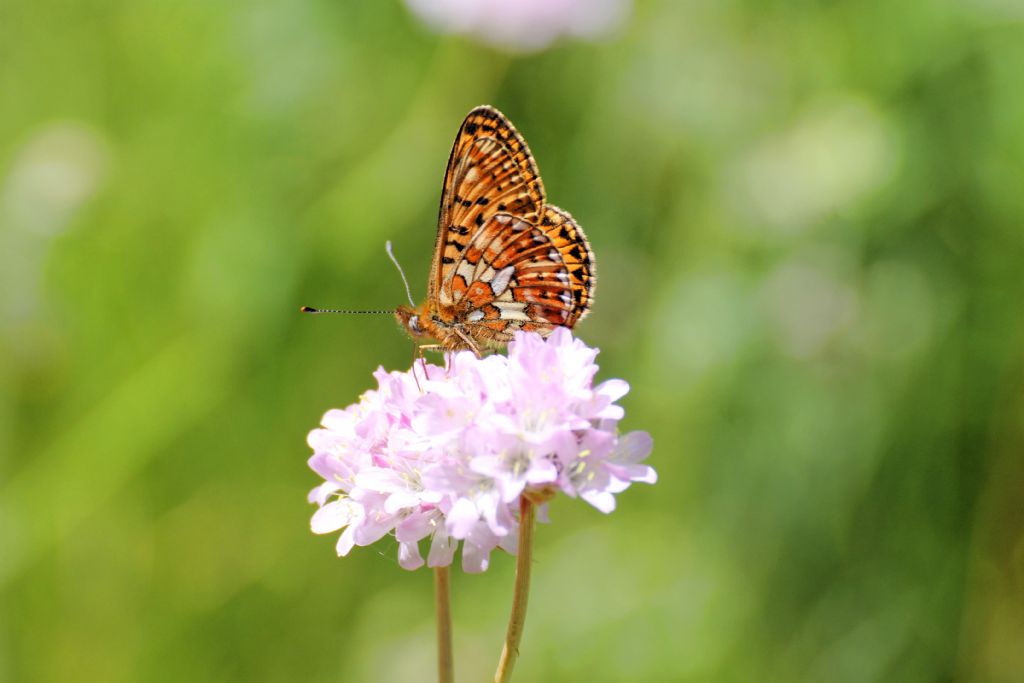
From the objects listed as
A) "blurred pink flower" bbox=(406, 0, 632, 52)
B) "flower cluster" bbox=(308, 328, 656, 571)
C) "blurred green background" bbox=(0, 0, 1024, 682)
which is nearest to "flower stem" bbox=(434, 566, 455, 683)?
"flower cluster" bbox=(308, 328, 656, 571)

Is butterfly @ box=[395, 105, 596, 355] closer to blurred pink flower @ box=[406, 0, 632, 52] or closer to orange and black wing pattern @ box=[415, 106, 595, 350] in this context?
orange and black wing pattern @ box=[415, 106, 595, 350]

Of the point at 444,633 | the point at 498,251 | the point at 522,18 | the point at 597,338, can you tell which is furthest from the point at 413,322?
the point at 522,18

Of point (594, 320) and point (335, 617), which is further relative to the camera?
point (594, 320)

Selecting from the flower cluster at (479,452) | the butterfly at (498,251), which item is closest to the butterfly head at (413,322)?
the butterfly at (498,251)

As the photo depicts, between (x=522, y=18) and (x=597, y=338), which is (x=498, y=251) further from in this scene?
(x=522, y=18)

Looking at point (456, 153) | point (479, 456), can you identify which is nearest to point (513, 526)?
point (479, 456)

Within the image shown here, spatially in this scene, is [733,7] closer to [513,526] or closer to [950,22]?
[950,22]
